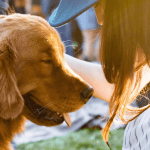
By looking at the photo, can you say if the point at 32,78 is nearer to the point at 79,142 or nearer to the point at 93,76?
the point at 93,76

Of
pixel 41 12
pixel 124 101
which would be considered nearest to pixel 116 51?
pixel 124 101

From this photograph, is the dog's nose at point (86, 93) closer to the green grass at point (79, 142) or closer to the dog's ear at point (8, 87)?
the dog's ear at point (8, 87)

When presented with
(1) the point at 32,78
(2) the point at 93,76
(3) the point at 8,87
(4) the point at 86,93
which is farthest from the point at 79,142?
(3) the point at 8,87

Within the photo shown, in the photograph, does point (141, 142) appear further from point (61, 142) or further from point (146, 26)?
point (61, 142)

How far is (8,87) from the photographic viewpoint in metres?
1.10

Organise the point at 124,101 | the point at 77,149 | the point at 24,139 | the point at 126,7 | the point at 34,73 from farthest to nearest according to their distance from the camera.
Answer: the point at 24,139 < the point at 77,149 < the point at 124,101 < the point at 34,73 < the point at 126,7

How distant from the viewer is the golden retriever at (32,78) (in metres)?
1.13

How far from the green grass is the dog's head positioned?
1279mm

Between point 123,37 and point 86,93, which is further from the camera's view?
point 86,93

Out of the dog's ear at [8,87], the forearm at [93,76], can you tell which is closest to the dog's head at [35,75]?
the dog's ear at [8,87]

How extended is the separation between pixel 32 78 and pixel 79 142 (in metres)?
1.70

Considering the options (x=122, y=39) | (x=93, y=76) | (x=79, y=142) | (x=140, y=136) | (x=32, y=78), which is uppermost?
(x=122, y=39)

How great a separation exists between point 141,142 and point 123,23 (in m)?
0.74

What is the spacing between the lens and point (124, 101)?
1.40 m
